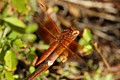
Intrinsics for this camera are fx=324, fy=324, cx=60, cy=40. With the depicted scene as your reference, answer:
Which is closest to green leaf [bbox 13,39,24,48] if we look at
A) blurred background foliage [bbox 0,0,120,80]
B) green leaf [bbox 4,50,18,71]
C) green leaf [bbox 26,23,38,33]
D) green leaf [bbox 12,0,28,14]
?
blurred background foliage [bbox 0,0,120,80]

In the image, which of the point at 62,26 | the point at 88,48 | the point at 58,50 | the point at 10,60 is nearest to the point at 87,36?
the point at 88,48

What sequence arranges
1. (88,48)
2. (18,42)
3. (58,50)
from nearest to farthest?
(58,50) → (18,42) → (88,48)

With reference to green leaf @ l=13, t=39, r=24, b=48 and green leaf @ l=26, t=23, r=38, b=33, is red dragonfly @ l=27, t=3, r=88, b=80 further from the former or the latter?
green leaf @ l=26, t=23, r=38, b=33

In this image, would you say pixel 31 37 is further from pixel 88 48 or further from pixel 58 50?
pixel 58 50

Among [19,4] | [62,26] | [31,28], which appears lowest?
[62,26]

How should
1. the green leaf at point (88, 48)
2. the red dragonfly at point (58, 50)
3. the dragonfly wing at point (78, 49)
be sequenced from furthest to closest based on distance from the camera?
the green leaf at point (88, 48) < the dragonfly wing at point (78, 49) < the red dragonfly at point (58, 50)

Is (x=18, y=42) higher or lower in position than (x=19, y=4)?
lower

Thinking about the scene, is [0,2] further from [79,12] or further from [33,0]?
[79,12]

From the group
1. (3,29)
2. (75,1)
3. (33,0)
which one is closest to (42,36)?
(3,29)

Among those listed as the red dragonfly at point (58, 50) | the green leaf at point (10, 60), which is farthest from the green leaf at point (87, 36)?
the green leaf at point (10, 60)

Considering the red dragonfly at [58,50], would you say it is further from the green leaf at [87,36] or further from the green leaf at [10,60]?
the green leaf at [87,36]
